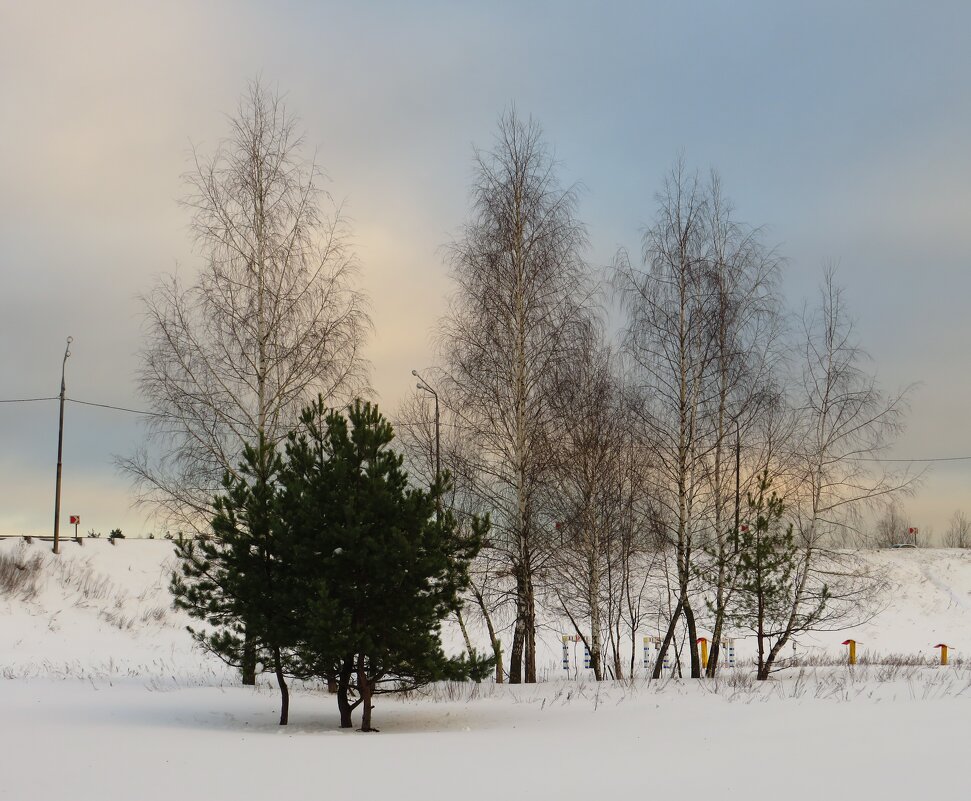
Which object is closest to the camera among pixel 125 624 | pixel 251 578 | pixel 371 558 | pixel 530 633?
pixel 371 558

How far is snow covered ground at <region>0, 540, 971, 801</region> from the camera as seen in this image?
30.8 feet

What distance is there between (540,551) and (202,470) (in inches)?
292

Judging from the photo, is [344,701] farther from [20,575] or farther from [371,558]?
[20,575]

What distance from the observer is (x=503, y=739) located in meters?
12.6

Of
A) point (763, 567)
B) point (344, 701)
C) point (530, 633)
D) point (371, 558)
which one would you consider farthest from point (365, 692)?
point (763, 567)

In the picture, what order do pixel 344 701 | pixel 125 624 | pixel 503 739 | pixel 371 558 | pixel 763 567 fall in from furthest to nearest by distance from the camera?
pixel 125 624 < pixel 763 567 < pixel 344 701 < pixel 371 558 < pixel 503 739

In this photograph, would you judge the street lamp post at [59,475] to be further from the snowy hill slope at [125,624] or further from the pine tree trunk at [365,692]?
the pine tree trunk at [365,692]

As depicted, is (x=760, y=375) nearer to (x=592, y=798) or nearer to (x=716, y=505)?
(x=716, y=505)

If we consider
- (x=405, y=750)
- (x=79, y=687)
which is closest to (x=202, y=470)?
(x=79, y=687)

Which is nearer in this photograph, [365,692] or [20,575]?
[365,692]

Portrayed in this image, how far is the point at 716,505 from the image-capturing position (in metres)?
21.8

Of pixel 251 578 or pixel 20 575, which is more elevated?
pixel 20 575

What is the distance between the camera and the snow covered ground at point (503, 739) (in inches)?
369

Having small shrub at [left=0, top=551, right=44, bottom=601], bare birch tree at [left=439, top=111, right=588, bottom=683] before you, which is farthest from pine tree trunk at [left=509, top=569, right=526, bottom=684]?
small shrub at [left=0, top=551, right=44, bottom=601]
